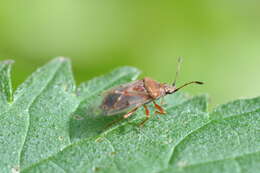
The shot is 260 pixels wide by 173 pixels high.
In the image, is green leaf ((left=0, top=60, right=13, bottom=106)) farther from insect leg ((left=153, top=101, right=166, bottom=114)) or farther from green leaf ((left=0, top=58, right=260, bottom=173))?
insect leg ((left=153, top=101, right=166, bottom=114))

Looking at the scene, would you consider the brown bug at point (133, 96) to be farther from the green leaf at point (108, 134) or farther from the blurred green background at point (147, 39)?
the blurred green background at point (147, 39)

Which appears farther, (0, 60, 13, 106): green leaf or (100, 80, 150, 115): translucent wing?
(100, 80, 150, 115): translucent wing

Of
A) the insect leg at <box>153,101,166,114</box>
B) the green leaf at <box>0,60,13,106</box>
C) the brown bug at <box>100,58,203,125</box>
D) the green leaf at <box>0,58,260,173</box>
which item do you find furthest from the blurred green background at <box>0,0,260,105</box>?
the insect leg at <box>153,101,166,114</box>

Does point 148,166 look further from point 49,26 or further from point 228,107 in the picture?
point 49,26

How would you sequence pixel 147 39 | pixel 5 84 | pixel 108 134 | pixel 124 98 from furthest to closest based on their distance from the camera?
pixel 147 39
pixel 124 98
pixel 5 84
pixel 108 134

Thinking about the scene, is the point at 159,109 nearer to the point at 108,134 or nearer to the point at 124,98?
the point at 124,98

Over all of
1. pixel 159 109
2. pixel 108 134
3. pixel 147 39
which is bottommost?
pixel 108 134

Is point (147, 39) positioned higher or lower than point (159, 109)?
higher

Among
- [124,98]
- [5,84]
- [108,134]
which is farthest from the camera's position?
[124,98]

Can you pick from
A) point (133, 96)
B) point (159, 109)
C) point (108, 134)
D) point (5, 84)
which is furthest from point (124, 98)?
point (5, 84)
